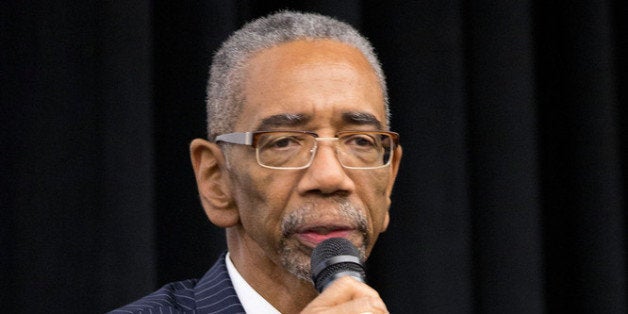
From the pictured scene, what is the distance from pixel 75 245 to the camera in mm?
2223

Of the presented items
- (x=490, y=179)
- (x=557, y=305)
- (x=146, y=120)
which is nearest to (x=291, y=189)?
(x=146, y=120)

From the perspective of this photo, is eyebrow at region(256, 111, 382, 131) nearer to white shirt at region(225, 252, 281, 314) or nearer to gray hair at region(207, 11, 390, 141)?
gray hair at region(207, 11, 390, 141)

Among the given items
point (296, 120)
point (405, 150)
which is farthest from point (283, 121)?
point (405, 150)

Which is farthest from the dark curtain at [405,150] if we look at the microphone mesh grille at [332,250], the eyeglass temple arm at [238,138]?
the microphone mesh grille at [332,250]

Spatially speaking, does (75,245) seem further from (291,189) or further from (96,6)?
(291,189)

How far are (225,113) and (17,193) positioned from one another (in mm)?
629

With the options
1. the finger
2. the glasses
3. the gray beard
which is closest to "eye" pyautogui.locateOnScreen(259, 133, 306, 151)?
the glasses

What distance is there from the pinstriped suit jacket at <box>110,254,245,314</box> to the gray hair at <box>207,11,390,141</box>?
0.25 m

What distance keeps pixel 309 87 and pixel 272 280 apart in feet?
1.11

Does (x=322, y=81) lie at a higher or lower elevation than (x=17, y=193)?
higher

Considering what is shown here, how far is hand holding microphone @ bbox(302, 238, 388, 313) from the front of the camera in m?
1.31

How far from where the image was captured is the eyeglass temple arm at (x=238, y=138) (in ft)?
5.71

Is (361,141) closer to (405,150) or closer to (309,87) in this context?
(309,87)

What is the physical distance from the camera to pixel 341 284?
1.36 metres
